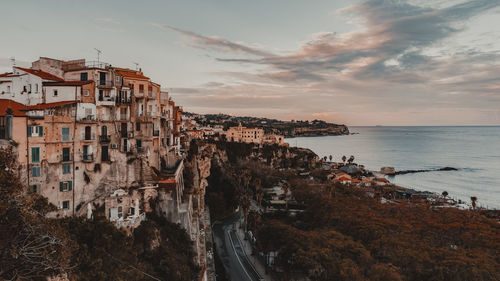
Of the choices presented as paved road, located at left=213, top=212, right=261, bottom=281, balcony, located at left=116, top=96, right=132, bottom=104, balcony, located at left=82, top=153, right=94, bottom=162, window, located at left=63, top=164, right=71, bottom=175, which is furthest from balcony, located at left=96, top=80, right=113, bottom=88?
paved road, located at left=213, top=212, right=261, bottom=281

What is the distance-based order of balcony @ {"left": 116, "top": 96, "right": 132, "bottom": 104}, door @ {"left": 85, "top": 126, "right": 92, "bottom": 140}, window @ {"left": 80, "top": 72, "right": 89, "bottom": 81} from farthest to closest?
balcony @ {"left": 116, "top": 96, "right": 132, "bottom": 104}
window @ {"left": 80, "top": 72, "right": 89, "bottom": 81}
door @ {"left": 85, "top": 126, "right": 92, "bottom": 140}

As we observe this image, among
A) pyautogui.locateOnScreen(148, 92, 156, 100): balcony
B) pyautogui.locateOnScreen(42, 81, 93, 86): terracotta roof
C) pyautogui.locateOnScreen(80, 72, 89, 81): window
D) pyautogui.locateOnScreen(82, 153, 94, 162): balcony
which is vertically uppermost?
pyautogui.locateOnScreen(80, 72, 89, 81): window

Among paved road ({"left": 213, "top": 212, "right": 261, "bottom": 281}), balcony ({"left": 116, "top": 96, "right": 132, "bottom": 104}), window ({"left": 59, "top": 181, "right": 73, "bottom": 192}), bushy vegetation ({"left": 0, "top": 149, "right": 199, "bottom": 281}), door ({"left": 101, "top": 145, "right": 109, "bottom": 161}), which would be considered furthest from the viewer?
paved road ({"left": 213, "top": 212, "right": 261, "bottom": 281})

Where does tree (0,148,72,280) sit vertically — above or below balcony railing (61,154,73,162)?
below

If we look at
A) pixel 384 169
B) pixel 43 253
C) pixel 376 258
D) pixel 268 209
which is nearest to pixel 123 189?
pixel 43 253

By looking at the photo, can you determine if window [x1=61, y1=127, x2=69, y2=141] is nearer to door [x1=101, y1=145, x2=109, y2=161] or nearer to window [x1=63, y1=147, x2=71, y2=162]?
window [x1=63, y1=147, x2=71, y2=162]

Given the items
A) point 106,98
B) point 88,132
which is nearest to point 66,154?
point 88,132
